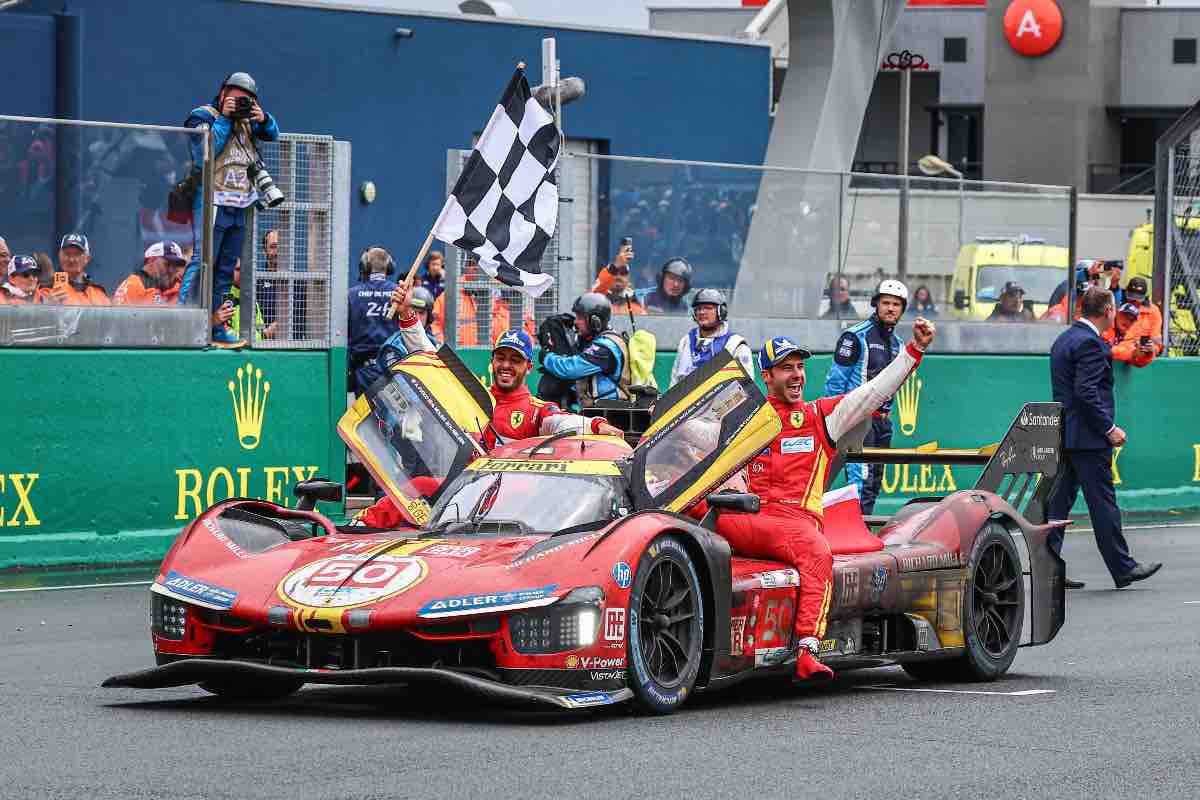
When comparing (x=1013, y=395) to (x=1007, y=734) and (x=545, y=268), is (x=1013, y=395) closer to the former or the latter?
(x=545, y=268)

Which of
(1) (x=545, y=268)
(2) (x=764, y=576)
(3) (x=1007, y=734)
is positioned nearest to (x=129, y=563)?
(1) (x=545, y=268)

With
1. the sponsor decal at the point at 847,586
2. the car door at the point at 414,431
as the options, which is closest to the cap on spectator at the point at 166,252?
the car door at the point at 414,431

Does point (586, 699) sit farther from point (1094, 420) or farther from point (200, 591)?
point (1094, 420)

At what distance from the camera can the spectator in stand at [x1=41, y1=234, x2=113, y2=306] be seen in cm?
1471

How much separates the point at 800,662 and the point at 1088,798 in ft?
7.54

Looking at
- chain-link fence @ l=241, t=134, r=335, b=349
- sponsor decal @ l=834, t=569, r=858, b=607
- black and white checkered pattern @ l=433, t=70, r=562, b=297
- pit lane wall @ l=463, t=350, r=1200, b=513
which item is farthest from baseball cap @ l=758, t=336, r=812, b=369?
pit lane wall @ l=463, t=350, r=1200, b=513

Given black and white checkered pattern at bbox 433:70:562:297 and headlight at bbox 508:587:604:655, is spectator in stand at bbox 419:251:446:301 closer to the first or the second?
black and white checkered pattern at bbox 433:70:562:297

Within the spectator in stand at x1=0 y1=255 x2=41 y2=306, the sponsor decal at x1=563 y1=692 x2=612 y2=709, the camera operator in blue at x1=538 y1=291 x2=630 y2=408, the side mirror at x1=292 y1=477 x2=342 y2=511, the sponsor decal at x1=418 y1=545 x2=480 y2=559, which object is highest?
the spectator in stand at x1=0 y1=255 x2=41 y2=306

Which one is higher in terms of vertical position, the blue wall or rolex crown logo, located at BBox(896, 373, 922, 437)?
the blue wall

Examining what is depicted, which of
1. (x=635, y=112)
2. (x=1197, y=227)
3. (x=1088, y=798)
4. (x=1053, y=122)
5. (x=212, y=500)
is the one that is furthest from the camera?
(x=1053, y=122)

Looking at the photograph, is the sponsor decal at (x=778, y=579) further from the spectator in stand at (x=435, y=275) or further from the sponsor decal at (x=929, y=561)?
the spectator in stand at (x=435, y=275)

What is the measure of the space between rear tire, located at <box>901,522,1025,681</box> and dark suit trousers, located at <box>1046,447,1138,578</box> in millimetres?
3955

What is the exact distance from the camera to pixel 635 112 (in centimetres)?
3272

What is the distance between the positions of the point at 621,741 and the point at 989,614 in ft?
10.2
